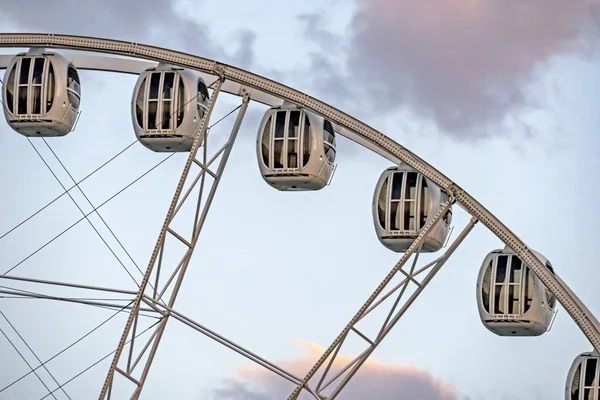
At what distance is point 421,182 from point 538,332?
19.7 feet

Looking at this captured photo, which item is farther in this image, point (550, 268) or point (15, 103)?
point (15, 103)

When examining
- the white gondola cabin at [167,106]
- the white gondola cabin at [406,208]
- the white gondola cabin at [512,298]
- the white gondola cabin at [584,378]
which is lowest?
the white gondola cabin at [584,378]

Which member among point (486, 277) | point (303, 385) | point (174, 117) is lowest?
point (303, 385)

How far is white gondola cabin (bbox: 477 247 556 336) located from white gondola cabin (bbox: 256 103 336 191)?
6.05m

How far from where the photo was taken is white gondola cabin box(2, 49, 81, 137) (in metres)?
58.4

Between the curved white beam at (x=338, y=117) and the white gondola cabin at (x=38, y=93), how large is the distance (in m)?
0.72

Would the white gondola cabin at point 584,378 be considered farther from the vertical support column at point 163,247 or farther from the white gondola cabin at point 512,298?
the vertical support column at point 163,247

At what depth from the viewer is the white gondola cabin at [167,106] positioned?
57.8 m

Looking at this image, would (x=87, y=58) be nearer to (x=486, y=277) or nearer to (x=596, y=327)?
(x=486, y=277)

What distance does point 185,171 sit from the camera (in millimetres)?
56750

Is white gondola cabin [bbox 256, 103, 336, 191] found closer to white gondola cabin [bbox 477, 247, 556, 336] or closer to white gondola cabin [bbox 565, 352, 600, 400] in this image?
white gondola cabin [bbox 477, 247, 556, 336]

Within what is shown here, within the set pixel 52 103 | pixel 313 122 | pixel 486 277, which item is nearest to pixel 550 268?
pixel 486 277

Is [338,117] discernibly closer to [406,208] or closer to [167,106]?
[406,208]

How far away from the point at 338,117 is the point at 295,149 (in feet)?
6.77
